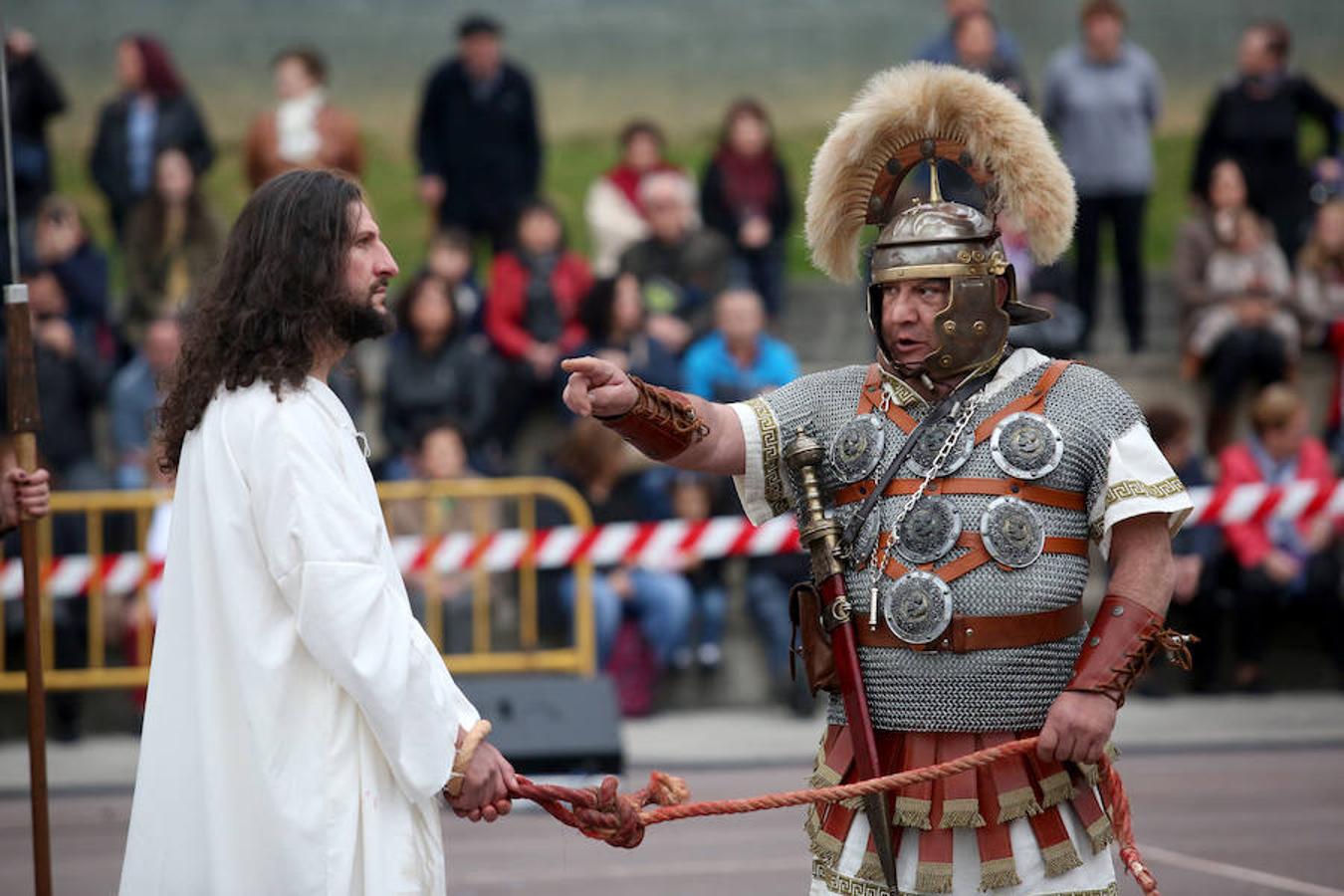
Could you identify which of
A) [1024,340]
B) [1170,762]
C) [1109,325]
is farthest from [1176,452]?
[1109,325]

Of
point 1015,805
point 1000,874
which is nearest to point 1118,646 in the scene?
point 1015,805

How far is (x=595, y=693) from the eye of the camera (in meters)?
9.73

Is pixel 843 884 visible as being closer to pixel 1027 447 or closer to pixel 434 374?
pixel 1027 447

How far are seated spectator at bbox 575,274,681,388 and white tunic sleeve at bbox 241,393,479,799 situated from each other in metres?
7.44

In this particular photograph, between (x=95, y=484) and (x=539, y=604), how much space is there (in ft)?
8.51

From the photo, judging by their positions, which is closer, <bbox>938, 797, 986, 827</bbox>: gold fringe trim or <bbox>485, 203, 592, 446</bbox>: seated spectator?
<bbox>938, 797, 986, 827</bbox>: gold fringe trim

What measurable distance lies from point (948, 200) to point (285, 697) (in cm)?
211

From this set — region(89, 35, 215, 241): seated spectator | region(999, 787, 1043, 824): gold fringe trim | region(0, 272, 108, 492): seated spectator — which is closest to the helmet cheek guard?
region(999, 787, 1043, 824): gold fringe trim

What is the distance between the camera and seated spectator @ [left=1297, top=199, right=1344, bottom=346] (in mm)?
13320

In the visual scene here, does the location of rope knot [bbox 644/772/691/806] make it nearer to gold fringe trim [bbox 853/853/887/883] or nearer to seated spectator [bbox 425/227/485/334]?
gold fringe trim [bbox 853/853/887/883]

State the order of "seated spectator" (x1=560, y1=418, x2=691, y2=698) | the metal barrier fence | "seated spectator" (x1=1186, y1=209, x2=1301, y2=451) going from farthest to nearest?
"seated spectator" (x1=1186, y1=209, x2=1301, y2=451) < "seated spectator" (x1=560, y1=418, x2=691, y2=698) < the metal barrier fence

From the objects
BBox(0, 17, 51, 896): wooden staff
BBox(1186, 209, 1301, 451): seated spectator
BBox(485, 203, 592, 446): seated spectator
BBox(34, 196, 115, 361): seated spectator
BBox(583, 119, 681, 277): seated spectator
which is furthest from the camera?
BBox(583, 119, 681, 277): seated spectator

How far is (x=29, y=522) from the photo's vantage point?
549 cm

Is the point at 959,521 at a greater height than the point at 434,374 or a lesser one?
lesser
